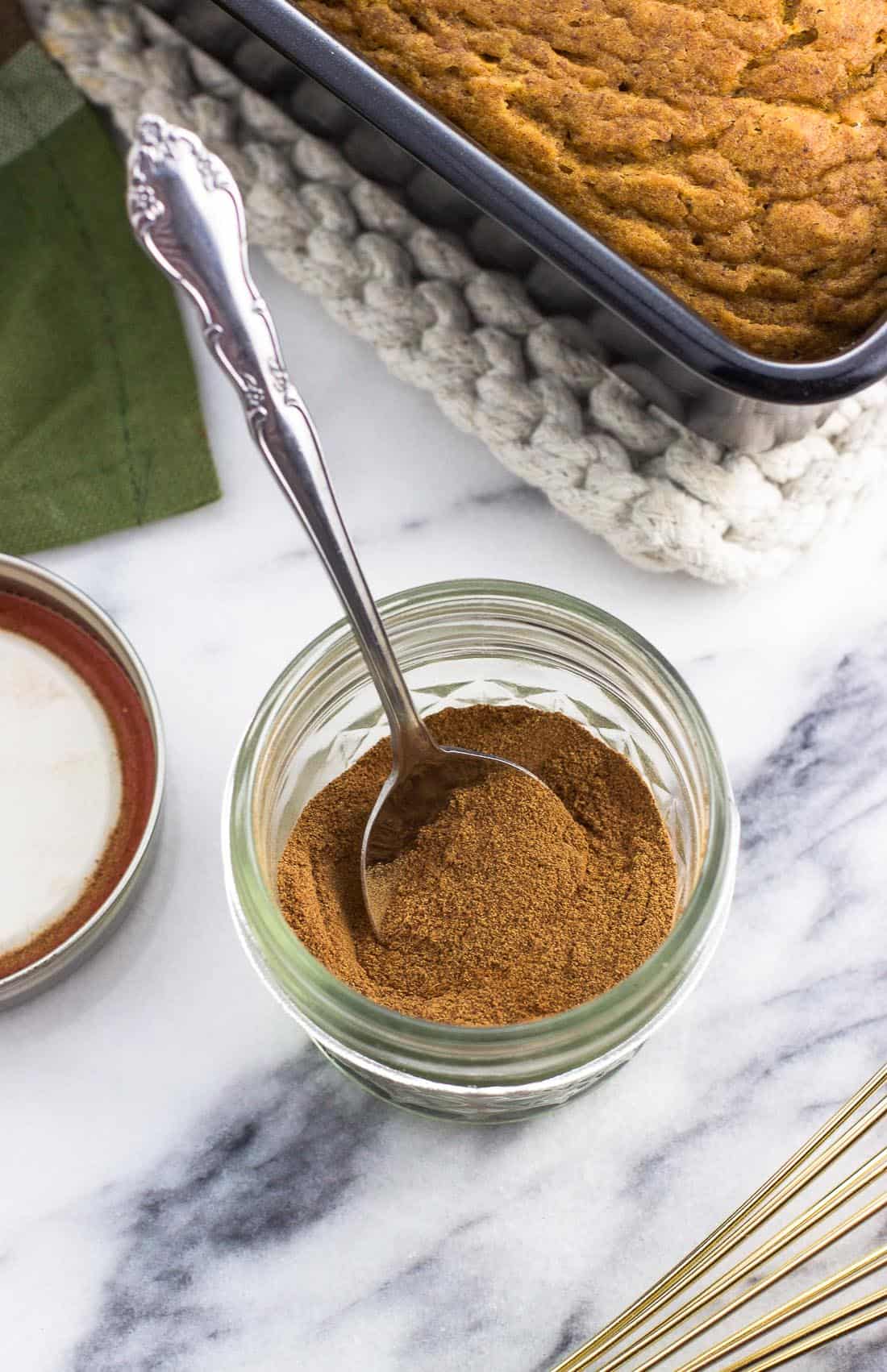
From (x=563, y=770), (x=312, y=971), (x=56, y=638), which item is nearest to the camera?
(x=312, y=971)

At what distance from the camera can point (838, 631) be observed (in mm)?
902

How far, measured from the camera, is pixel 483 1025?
65 centimetres

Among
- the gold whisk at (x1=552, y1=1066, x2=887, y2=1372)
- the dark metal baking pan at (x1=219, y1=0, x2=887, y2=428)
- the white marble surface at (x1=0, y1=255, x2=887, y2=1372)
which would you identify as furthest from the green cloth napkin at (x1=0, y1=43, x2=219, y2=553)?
the gold whisk at (x1=552, y1=1066, x2=887, y2=1372)

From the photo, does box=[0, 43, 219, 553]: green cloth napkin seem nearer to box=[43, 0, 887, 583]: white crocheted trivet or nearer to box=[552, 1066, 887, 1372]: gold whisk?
box=[43, 0, 887, 583]: white crocheted trivet

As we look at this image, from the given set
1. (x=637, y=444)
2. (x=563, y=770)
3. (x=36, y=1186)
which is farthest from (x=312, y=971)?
(x=637, y=444)

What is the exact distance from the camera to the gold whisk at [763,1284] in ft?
2.29

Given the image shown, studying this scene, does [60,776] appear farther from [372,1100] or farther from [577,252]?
[577,252]

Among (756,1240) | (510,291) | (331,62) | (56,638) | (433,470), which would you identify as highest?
(331,62)

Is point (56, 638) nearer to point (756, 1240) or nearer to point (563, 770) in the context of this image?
point (563, 770)

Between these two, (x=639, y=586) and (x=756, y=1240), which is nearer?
(x=756, y=1240)

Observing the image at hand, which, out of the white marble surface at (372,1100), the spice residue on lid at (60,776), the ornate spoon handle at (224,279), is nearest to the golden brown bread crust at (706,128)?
the white marble surface at (372,1100)

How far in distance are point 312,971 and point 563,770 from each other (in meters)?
0.19

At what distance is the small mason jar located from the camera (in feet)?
1.98

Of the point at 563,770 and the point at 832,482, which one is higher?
the point at 832,482
